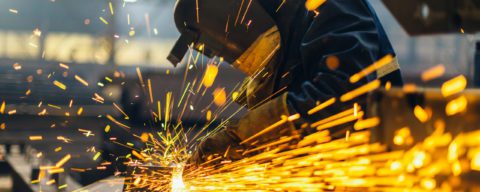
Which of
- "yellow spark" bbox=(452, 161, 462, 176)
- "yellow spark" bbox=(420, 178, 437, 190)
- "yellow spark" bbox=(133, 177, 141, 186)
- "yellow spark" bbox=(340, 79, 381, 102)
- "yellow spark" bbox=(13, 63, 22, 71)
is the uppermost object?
"yellow spark" bbox=(13, 63, 22, 71)

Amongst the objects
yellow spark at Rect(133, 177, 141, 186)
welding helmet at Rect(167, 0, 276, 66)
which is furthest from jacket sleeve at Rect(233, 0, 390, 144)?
yellow spark at Rect(133, 177, 141, 186)

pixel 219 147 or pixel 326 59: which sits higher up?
pixel 326 59

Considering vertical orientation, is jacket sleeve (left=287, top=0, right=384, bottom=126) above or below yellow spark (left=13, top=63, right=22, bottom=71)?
below

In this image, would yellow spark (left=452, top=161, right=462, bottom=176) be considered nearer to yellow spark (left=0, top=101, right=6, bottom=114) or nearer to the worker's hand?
the worker's hand

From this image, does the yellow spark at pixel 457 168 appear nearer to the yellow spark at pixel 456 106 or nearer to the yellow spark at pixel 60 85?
the yellow spark at pixel 456 106

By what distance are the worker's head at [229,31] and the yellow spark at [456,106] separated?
3.80ft

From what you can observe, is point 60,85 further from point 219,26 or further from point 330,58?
point 330,58

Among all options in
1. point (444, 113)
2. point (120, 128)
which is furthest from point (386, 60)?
point (120, 128)

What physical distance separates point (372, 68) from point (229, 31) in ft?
2.06

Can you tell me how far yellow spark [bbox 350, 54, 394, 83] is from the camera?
6.27 ft

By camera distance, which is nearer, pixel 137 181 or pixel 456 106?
pixel 456 106

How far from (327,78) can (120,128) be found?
5.68 m

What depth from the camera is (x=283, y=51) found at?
217cm

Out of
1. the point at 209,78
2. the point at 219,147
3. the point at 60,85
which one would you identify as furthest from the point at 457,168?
the point at 60,85
